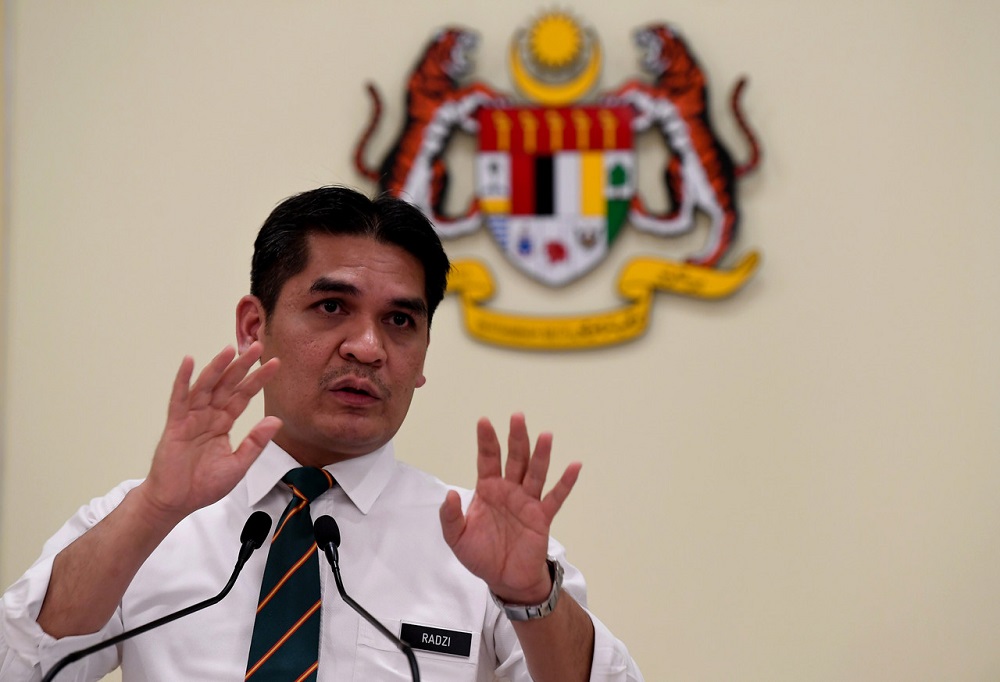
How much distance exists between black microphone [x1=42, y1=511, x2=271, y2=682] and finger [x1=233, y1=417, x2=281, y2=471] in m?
0.08

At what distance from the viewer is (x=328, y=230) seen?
1769mm

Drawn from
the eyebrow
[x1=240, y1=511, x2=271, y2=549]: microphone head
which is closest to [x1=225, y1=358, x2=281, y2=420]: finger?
[x1=240, y1=511, x2=271, y2=549]: microphone head

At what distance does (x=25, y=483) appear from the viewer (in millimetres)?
2822

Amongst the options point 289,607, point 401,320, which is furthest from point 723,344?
point 289,607

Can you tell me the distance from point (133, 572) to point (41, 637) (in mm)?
152

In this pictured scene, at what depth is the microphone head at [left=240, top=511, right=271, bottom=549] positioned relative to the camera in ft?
4.69

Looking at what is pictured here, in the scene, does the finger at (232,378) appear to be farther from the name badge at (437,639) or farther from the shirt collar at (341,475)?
the name badge at (437,639)

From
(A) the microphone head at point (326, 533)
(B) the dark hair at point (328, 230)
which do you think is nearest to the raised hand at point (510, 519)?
(A) the microphone head at point (326, 533)

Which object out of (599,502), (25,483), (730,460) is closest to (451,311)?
(599,502)

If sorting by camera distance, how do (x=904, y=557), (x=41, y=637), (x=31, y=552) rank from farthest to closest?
(x=31, y=552)
(x=904, y=557)
(x=41, y=637)

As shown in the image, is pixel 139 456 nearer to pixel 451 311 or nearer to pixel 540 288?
pixel 451 311

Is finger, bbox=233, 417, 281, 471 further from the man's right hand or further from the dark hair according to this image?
the dark hair

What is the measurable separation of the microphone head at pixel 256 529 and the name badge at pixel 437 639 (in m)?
0.33

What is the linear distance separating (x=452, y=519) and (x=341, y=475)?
0.38 meters
